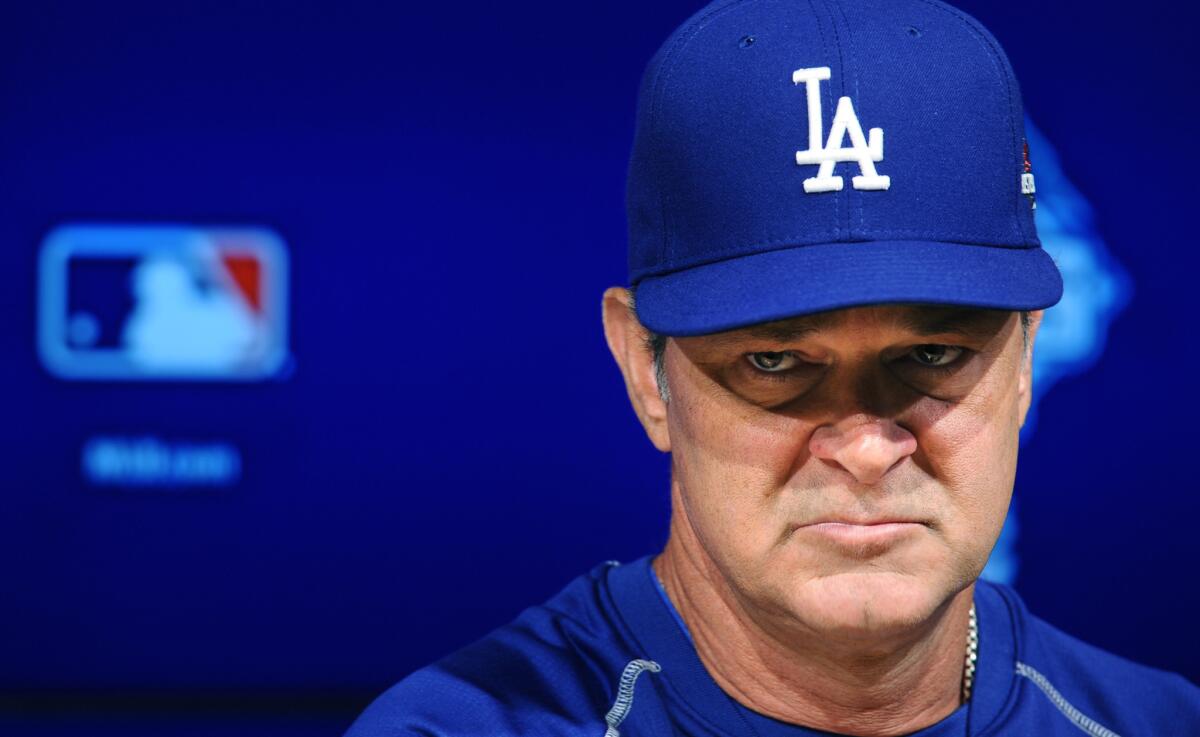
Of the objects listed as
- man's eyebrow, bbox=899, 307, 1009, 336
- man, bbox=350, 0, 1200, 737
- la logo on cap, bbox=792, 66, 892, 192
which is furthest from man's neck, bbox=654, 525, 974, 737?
la logo on cap, bbox=792, 66, 892, 192

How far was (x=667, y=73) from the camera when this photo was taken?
1.07 metres

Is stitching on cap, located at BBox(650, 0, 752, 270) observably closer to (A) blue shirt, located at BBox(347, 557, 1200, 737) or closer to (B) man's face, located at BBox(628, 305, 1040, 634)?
(B) man's face, located at BBox(628, 305, 1040, 634)

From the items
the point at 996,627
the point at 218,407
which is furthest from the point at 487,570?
the point at 996,627

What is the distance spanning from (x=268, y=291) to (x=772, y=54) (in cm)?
106

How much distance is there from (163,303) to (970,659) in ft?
3.73

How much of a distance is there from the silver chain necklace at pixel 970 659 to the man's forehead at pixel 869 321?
13.3 inches

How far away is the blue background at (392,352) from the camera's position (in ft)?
6.29

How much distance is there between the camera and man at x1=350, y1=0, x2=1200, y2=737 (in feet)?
3.23

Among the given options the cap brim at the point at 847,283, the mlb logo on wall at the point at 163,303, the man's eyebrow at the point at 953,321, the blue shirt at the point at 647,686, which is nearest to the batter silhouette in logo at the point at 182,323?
the mlb logo on wall at the point at 163,303

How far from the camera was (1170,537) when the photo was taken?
1.99 m

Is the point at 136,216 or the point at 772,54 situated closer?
the point at 772,54

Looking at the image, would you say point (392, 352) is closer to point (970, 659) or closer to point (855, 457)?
point (970, 659)

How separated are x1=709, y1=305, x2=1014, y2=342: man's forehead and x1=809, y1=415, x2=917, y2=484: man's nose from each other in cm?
6

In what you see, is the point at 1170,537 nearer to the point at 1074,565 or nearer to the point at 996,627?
the point at 1074,565
